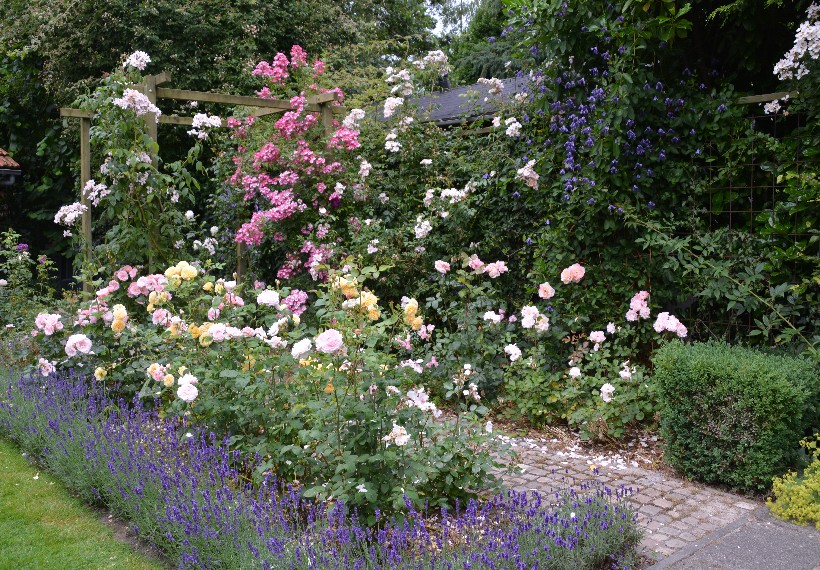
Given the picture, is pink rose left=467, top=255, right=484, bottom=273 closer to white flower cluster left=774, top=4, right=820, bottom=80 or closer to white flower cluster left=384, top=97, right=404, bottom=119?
white flower cluster left=774, top=4, right=820, bottom=80

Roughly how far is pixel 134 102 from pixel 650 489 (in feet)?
16.3

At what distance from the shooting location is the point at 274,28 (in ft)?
45.9

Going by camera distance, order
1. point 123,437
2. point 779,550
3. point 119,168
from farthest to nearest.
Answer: point 119,168 → point 123,437 → point 779,550

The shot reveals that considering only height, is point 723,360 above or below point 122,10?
below

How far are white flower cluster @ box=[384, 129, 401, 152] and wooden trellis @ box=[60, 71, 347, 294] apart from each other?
83 cm

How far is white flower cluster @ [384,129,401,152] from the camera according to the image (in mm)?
7038

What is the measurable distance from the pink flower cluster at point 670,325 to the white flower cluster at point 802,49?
1.59m

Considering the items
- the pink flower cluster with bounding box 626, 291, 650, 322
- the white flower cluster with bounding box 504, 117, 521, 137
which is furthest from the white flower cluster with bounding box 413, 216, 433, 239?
the pink flower cluster with bounding box 626, 291, 650, 322

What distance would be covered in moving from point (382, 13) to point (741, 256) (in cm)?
1869

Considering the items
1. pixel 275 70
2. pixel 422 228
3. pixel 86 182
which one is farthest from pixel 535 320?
pixel 275 70

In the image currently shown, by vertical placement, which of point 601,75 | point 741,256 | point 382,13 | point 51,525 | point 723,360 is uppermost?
point 382,13

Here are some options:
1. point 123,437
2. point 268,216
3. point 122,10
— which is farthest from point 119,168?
point 122,10

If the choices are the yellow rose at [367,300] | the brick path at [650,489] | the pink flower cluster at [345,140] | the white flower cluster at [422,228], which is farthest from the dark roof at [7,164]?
the yellow rose at [367,300]

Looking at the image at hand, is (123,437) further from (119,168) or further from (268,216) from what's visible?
(268,216)
